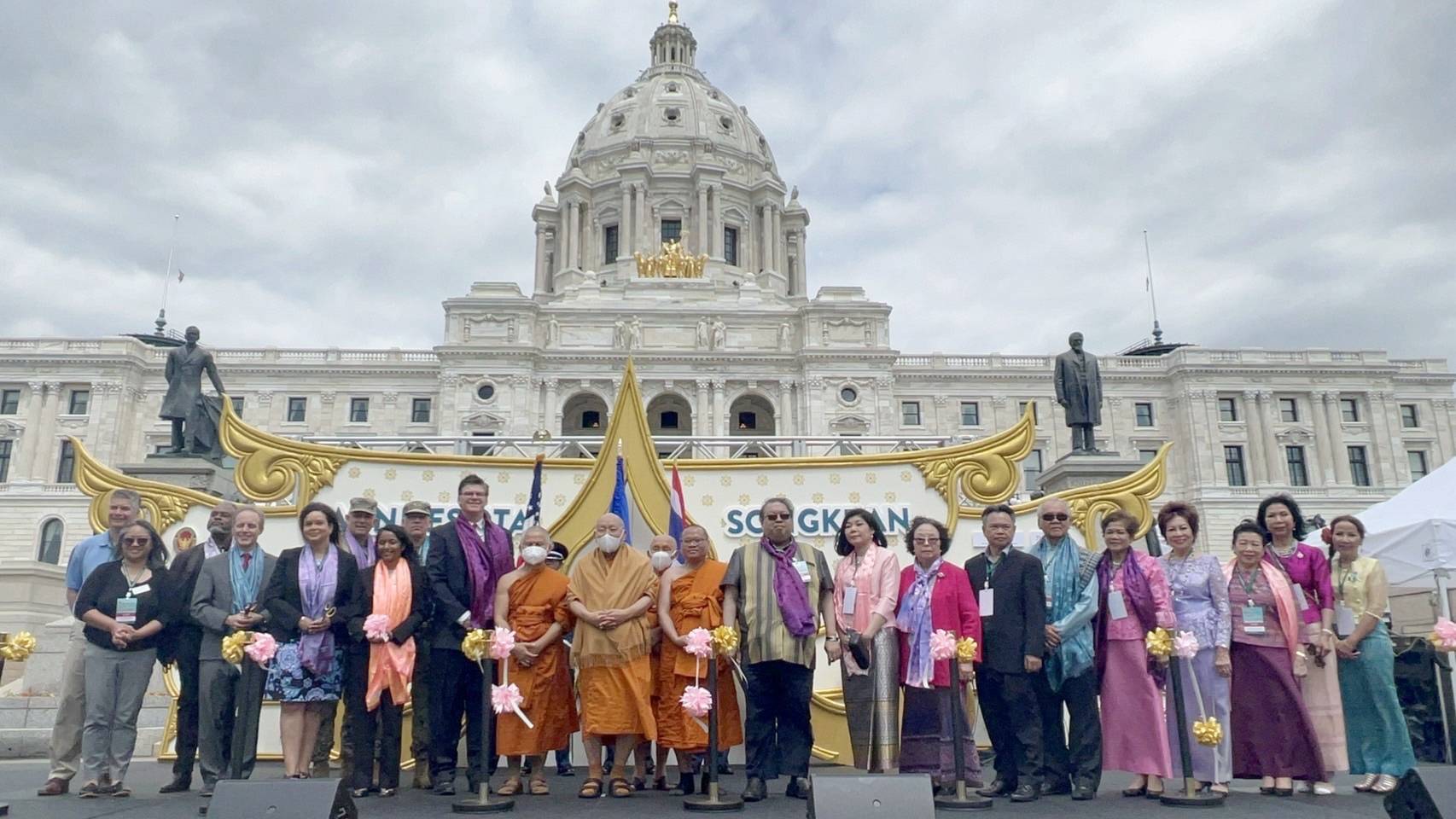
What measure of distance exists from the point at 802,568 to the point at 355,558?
286 centimetres

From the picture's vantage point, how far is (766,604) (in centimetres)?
584

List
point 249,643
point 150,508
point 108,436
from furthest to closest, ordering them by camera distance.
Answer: point 108,436, point 150,508, point 249,643

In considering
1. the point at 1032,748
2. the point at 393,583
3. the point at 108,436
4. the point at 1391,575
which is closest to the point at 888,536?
the point at 1032,748

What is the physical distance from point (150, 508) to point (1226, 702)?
9.22 metres

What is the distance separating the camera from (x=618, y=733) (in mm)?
5891

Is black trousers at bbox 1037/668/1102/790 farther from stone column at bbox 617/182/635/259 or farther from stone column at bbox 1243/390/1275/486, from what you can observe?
stone column at bbox 617/182/635/259

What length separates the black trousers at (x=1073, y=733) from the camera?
5.92 meters

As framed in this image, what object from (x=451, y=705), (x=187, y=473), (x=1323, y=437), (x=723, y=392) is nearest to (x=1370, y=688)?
(x=451, y=705)

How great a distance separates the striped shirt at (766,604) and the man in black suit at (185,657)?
3.53 metres

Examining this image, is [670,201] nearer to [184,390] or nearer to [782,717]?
[184,390]

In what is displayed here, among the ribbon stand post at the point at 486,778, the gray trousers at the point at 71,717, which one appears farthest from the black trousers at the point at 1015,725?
the gray trousers at the point at 71,717

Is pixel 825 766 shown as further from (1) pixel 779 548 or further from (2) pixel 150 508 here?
(2) pixel 150 508

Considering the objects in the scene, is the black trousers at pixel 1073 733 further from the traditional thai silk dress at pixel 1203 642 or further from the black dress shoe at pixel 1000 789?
the traditional thai silk dress at pixel 1203 642

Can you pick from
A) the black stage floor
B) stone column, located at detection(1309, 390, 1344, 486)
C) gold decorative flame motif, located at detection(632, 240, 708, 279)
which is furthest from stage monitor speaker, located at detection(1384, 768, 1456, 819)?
stone column, located at detection(1309, 390, 1344, 486)
